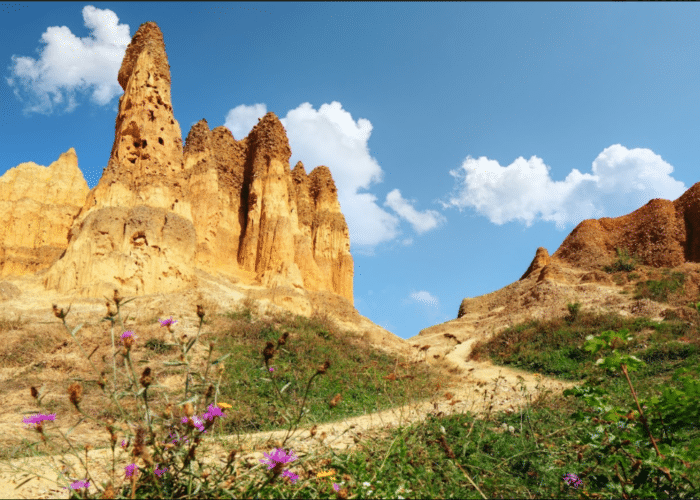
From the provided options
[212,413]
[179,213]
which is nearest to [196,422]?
[212,413]

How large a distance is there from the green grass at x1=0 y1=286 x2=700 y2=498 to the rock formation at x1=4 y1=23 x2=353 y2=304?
543 centimetres

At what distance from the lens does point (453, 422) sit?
490 centimetres

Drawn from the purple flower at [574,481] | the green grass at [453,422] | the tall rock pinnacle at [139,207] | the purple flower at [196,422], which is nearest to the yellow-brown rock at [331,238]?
the tall rock pinnacle at [139,207]

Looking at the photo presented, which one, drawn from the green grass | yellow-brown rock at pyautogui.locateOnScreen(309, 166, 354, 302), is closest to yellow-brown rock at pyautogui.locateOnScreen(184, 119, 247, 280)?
yellow-brown rock at pyautogui.locateOnScreen(309, 166, 354, 302)

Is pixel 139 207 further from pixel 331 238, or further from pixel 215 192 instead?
pixel 331 238

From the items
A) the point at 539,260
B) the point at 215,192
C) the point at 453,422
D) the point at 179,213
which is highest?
the point at 215,192

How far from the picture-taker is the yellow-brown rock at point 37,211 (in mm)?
21906

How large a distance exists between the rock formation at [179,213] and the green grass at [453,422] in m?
5.43

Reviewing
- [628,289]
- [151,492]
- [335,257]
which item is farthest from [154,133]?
[628,289]

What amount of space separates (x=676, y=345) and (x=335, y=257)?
26.6 m

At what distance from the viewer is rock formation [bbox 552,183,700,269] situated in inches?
1377

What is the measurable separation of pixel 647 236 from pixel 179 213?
1523 inches

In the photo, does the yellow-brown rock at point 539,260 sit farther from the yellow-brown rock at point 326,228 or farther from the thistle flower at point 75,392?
the thistle flower at point 75,392

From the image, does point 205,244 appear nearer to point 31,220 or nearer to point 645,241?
point 31,220
